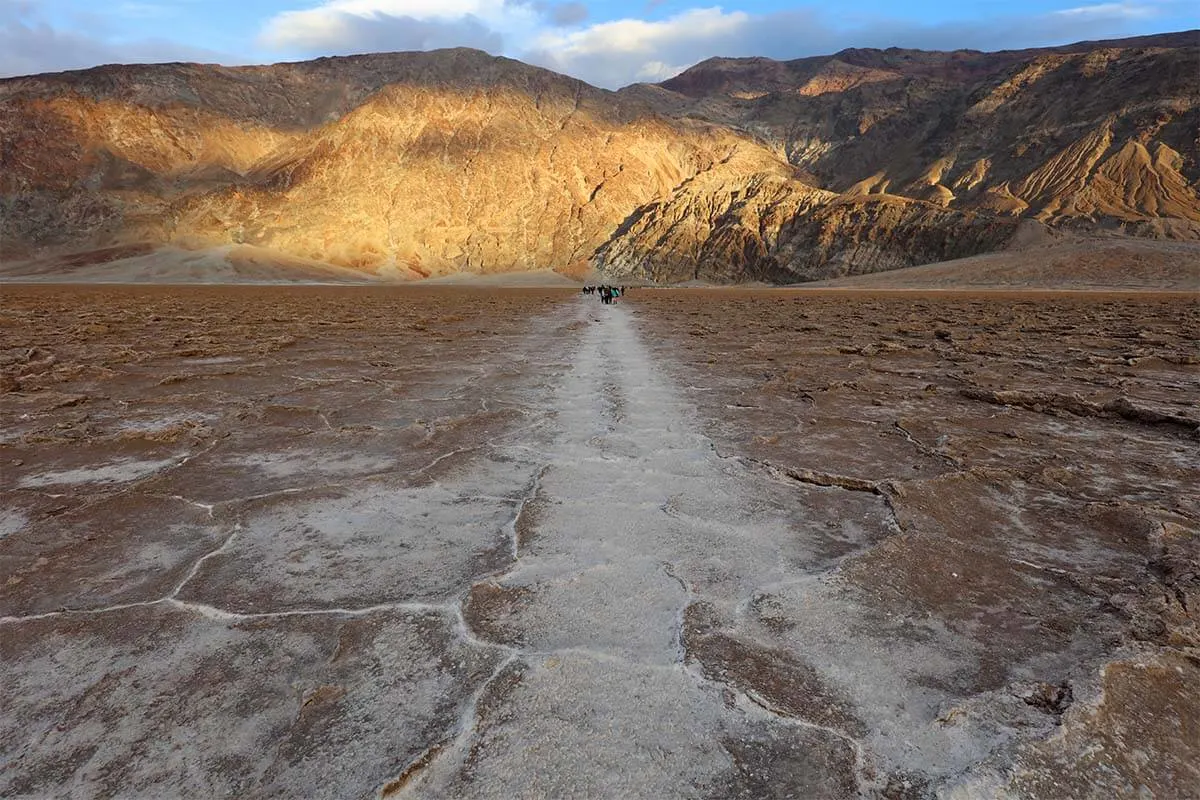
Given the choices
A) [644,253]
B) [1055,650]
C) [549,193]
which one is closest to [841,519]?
[1055,650]

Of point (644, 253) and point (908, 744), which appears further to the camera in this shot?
point (644, 253)

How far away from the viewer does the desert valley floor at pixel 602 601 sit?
138 centimetres

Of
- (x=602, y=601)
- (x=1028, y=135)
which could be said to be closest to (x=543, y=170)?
(x=1028, y=135)

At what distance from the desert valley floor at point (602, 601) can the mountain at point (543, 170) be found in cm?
5349

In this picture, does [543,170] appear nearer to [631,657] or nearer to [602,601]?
[602,601]

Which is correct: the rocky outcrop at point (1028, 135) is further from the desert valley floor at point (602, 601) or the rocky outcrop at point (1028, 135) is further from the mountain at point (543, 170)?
the desert valley floor at point (602, 601)

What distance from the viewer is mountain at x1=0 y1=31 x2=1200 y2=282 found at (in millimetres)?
53281

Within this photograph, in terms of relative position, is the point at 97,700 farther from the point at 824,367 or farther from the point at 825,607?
the point at 824,367

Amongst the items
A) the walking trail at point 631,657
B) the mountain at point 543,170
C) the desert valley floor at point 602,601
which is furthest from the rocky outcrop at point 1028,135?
the walking trail at point 631,657

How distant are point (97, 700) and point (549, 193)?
72209 millimetres

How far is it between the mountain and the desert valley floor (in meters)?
53.5

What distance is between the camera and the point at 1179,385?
539cm

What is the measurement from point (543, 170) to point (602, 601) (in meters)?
72.6

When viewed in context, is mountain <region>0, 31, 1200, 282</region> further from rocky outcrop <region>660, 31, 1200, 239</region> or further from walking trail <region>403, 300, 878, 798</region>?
walking trail <region>403, 300, 878, 798</region>
